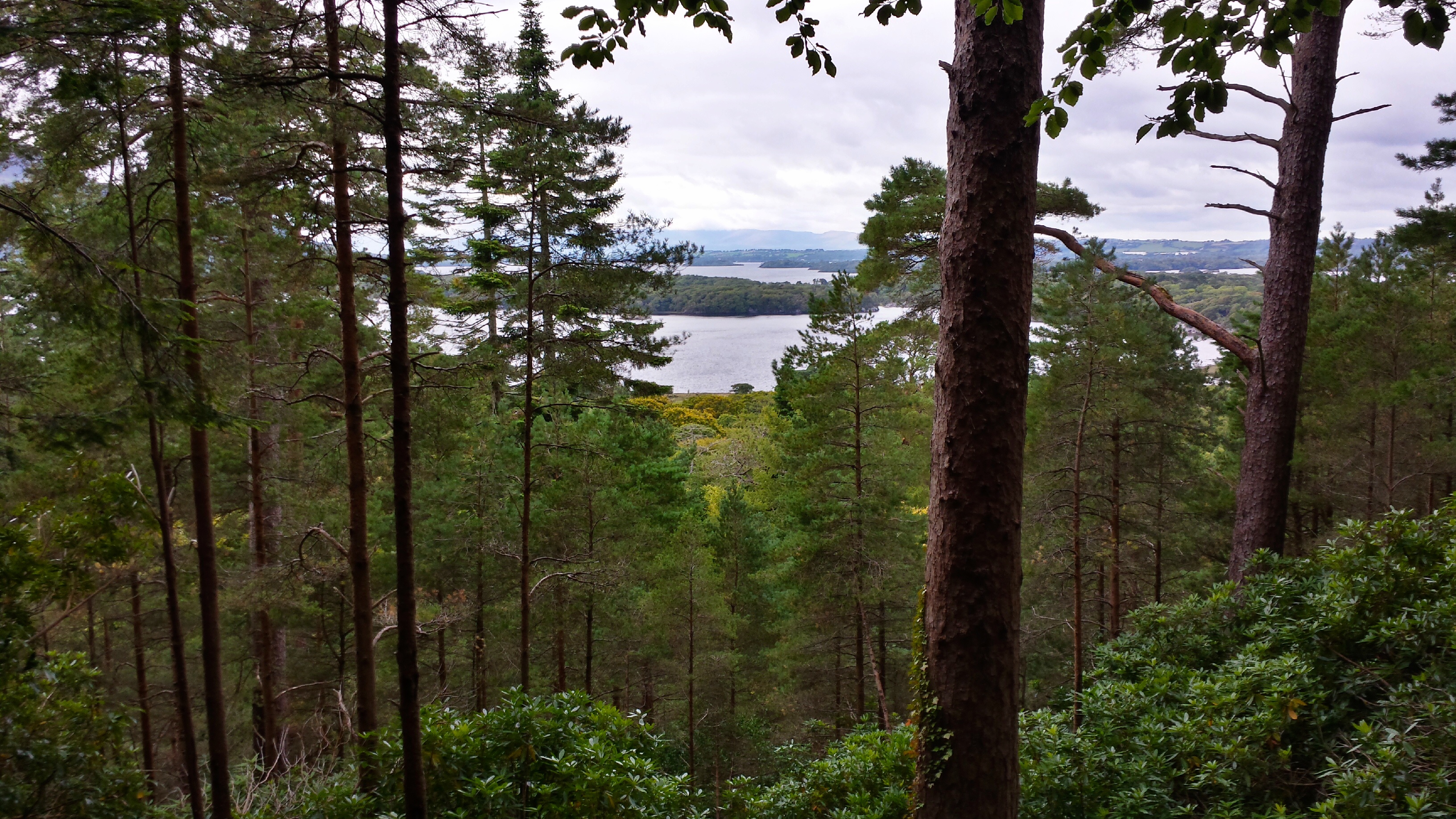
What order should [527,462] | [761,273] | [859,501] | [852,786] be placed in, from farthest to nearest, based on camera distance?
1. [761,273]
2. [859,501]
3. [527,462]
4. [852,786]

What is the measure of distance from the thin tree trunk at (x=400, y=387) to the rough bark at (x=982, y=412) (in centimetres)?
287

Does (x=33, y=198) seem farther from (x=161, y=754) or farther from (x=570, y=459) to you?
(x=161, y=754)

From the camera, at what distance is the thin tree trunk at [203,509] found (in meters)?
4.86

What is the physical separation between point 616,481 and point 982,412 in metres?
8.83

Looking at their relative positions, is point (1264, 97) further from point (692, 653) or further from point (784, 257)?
point (784, 257)

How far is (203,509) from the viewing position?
514 centimetres

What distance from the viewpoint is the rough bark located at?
2279 millimetres

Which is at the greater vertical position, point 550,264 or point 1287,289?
point 550,264

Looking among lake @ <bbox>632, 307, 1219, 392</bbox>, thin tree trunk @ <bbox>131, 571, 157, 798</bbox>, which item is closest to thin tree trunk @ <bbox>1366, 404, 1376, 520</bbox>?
lake @ <bbox>632, 307, 1219, 392</bbox>

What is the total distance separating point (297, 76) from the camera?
3982mm

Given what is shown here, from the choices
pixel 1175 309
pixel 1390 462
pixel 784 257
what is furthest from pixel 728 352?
pixel 784 257

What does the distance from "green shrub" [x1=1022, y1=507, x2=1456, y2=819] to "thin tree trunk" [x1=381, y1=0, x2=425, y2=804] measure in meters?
3.44

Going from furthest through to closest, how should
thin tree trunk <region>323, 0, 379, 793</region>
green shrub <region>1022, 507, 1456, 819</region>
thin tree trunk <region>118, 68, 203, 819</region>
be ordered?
thin tree trunk <region>323, 0, 379, 793</region>, thin tree trunk <region>118, 68, 203, 819</region>, green shrub <region>1022, 507, 1456, 819</region>

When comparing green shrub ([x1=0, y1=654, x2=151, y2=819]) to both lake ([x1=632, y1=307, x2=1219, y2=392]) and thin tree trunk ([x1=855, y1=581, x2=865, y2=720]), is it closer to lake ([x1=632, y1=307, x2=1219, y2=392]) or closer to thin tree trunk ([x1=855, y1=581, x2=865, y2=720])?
thin tree trunk ([x1=855, y1=581, x2=865, y2=720])
